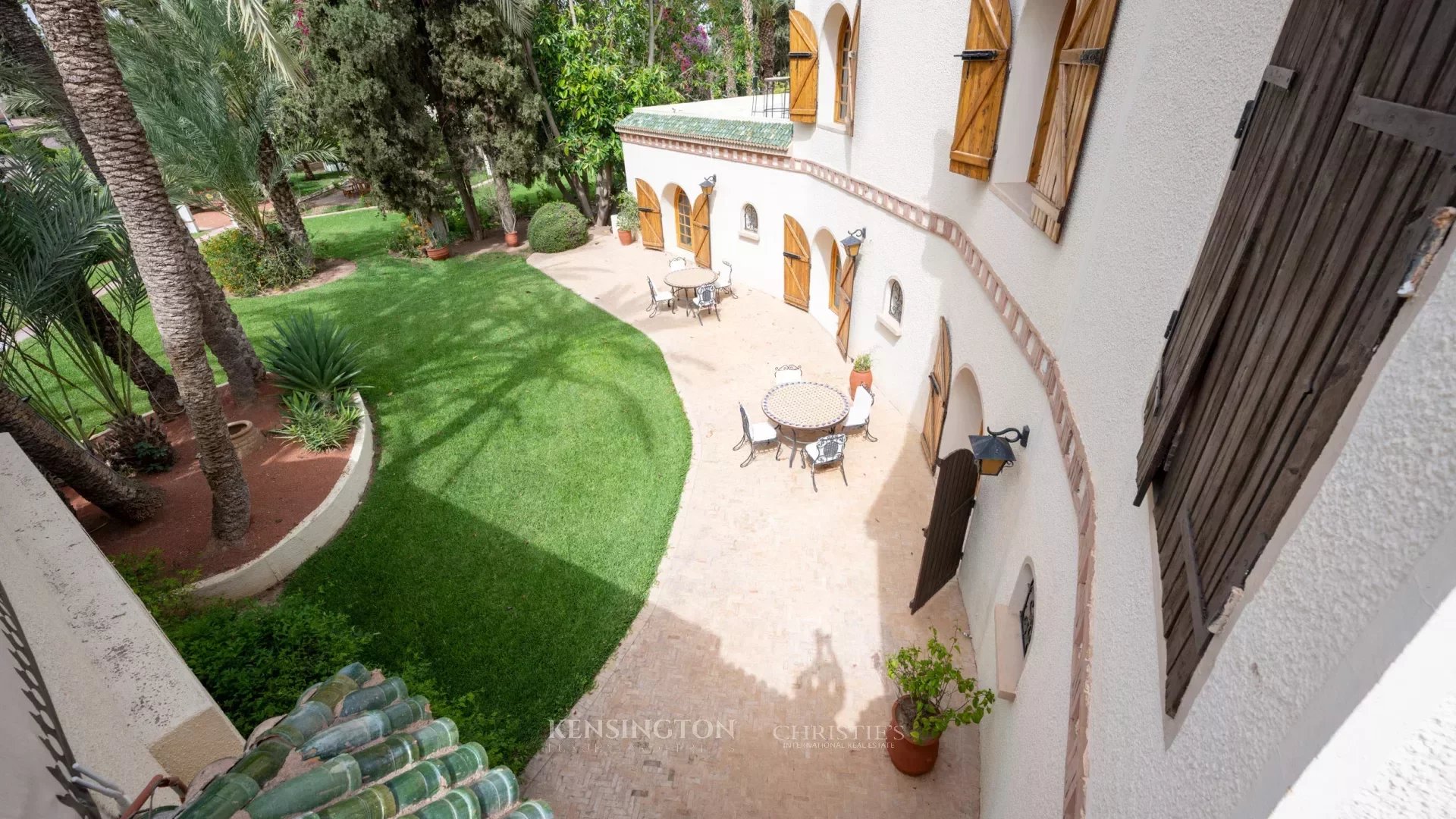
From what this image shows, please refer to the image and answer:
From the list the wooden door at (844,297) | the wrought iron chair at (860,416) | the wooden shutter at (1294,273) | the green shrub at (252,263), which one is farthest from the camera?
the green shrub at (252,263)

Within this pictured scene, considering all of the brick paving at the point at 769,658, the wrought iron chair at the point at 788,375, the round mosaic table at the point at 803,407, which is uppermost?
the round mosaic table at the point at 803,407

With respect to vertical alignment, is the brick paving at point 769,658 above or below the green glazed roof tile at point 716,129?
below

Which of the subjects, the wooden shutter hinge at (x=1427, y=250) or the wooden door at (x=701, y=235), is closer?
the wooden shutter hinge at (x=1427, y=250)

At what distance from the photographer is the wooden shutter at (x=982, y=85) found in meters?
5.20

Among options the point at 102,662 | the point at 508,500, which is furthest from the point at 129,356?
the point at 102,662

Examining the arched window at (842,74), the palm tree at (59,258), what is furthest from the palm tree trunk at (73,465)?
the arched window at (842,74)

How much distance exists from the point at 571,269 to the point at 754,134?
20.9 ft

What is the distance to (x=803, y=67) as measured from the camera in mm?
10586

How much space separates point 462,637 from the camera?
6168 mm

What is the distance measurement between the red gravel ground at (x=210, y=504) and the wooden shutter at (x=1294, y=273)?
8218 mm

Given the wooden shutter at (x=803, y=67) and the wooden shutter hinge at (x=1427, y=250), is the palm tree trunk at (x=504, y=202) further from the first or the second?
the wooden shutter hinge at (x=1427, y=250)

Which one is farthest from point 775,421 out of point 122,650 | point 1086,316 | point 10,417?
point 10,417

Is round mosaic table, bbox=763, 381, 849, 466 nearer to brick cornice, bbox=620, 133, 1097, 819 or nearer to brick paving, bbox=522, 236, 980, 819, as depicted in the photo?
brick paving, bbox=522, 236, 980, 819

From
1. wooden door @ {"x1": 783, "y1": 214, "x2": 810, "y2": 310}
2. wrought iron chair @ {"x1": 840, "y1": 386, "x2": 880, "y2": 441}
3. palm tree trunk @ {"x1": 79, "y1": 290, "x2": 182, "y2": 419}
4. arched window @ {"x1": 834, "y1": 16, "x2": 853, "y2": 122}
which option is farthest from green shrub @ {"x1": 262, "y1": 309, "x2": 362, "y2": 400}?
arched window @ {"x1": 834, "y1": 16, "x2": 853, "y2": 122}
